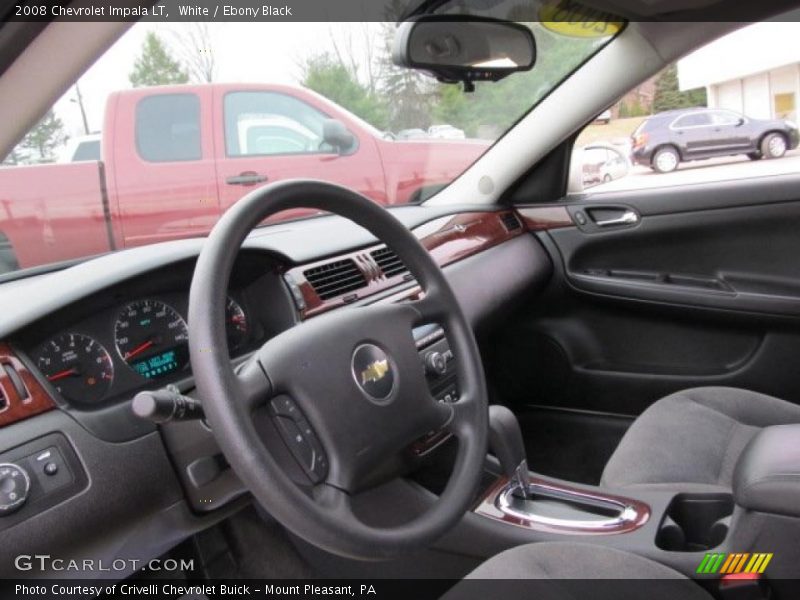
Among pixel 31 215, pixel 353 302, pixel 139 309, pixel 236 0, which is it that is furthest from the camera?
pixel 353 302

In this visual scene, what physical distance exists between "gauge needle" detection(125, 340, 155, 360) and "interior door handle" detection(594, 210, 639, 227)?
2.00 m

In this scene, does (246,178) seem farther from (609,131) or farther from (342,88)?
(609,131)

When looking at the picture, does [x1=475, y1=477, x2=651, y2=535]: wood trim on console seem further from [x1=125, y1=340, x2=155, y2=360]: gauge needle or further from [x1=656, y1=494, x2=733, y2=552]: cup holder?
[x1=125, y1=340, x2=155, y2=360]: gauge needle

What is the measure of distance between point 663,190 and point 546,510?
163 centimetres

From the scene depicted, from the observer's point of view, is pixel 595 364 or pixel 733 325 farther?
pixel 595 364

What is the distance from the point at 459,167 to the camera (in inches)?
121

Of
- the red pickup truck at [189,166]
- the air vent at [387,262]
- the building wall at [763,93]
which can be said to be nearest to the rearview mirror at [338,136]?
the red pickup truck at [189,166]

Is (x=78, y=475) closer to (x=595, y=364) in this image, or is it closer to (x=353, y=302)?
(x=353, y=302)

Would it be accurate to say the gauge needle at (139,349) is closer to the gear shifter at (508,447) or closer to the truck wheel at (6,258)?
the truck wheel at (6,258)

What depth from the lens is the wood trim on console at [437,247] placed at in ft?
6.20

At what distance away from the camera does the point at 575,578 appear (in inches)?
54.0

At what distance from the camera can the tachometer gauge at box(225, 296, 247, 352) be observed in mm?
1725

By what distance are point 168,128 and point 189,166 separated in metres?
0.14

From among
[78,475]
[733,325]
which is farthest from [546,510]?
[733,325]
